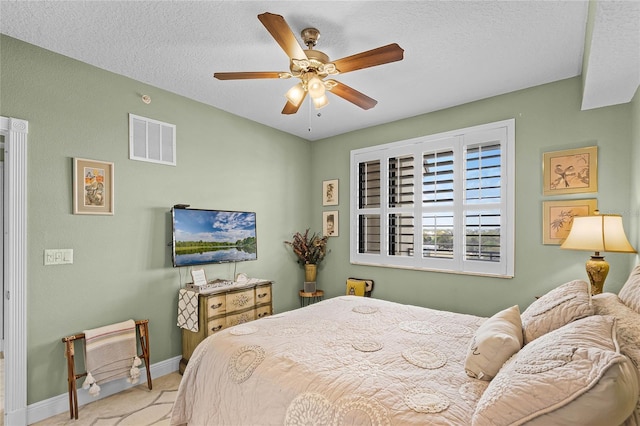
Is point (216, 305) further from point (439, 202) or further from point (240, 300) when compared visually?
point (439, 202)

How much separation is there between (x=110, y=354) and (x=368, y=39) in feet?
10.3

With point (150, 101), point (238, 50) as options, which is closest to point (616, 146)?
point (238, 50)

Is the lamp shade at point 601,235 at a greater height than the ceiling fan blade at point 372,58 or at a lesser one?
lesser

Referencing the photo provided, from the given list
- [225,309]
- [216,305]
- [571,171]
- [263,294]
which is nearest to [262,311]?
[263,294]

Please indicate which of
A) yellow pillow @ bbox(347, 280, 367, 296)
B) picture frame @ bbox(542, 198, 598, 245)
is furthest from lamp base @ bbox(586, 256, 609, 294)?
yellow pillow @ bbox(347, 280, 367, 296)

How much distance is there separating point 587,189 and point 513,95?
1.11m

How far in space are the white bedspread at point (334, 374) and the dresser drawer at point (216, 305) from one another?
40.3 inches

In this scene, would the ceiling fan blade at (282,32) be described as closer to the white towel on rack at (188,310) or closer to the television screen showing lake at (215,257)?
the television screen showing lake at (215,257)

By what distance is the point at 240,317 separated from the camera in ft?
10.9

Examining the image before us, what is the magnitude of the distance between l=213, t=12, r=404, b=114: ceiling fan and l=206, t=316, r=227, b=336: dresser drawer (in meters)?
2.10

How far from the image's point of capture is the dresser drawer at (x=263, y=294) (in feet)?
11.6

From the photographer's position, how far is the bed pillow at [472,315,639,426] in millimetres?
885

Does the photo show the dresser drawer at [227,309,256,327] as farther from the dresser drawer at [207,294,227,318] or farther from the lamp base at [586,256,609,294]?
the lamp base at [586,256,609,294]

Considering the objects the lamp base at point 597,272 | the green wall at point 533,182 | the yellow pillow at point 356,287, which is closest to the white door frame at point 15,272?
the yellow pillow at point 356,287
